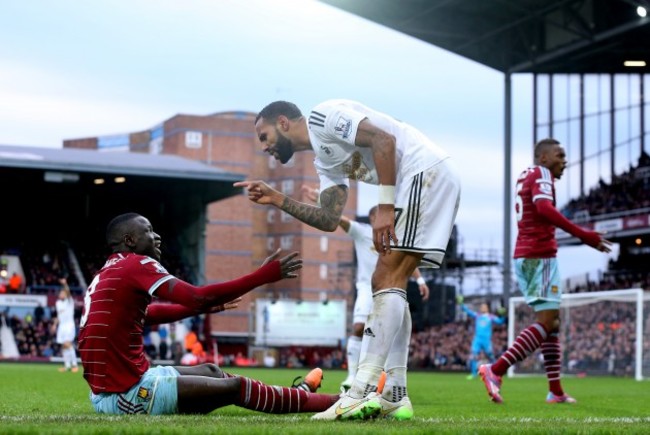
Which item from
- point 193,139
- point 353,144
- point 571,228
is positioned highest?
point 193,139

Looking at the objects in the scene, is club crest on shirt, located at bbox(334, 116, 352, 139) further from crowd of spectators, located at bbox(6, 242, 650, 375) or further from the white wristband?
crowd of spectators, located at bbox(6, 242, 650, 375)

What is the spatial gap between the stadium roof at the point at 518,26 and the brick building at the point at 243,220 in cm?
4320

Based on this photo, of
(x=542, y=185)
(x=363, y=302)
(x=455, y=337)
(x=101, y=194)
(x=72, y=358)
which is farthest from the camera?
(x=101, y=194)

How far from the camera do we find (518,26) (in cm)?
3544

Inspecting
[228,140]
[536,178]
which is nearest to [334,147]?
[536,178]

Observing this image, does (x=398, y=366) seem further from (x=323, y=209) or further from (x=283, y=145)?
(x=283, y=145)

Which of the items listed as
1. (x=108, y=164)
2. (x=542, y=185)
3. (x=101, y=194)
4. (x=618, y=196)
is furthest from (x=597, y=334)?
(x=101, y=194)

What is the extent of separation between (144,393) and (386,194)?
165 centimetres

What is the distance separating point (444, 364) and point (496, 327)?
294 centimetres

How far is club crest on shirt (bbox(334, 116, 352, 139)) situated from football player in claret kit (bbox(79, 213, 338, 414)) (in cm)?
106

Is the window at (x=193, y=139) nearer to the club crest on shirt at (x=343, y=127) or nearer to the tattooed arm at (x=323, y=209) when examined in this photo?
the tattooed arm at (x=323, y=209)

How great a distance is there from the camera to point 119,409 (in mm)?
5590

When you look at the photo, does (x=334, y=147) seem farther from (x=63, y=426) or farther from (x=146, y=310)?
(x=63, y=426)

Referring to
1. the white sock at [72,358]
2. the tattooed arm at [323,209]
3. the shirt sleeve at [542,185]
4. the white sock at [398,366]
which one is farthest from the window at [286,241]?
the white sock at [398,366]
